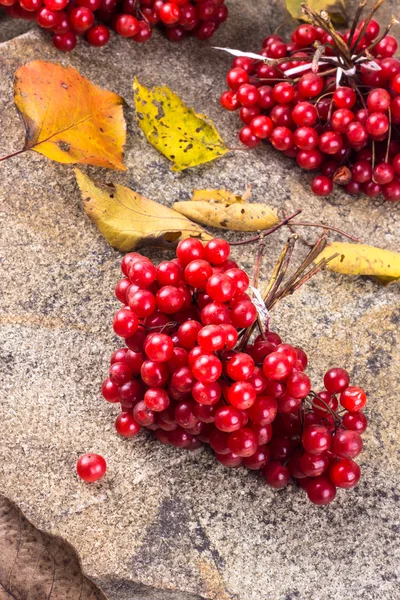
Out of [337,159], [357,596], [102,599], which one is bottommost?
[357,596]

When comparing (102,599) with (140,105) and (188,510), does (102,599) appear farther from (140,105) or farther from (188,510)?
(140,105)

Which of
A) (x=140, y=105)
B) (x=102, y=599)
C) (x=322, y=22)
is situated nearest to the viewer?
(x=102, y=599)

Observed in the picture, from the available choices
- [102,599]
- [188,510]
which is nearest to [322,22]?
[188,510]

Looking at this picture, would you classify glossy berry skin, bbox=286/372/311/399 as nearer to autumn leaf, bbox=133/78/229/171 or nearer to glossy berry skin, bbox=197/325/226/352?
glossy berry skin, bbox=197/325/226/352

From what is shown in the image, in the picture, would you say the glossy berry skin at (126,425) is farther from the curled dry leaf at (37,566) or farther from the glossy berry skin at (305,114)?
the glossy berry skin at (305,114)

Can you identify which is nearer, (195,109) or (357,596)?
(357,596)

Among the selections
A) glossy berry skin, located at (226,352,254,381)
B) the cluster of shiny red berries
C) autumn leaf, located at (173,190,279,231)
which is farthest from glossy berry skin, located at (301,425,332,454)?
the cluster of shiny red berries

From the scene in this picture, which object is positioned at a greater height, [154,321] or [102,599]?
[154,321]

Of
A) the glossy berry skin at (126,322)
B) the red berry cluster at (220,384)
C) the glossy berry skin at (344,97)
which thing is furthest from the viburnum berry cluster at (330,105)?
the glossy berry skin at (126,322)
